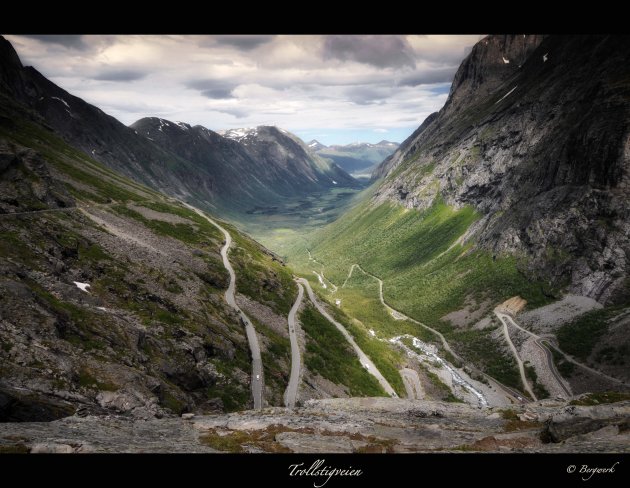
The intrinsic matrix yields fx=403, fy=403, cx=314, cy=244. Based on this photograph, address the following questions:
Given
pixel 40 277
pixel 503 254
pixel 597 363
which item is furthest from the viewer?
pixel 503 254

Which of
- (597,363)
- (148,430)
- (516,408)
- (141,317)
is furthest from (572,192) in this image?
(148,430)

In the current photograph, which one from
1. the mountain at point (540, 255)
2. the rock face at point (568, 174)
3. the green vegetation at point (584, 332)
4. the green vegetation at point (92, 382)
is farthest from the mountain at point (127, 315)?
the rock face at point (568, 174)

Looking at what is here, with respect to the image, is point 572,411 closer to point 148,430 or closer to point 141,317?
point 148,430

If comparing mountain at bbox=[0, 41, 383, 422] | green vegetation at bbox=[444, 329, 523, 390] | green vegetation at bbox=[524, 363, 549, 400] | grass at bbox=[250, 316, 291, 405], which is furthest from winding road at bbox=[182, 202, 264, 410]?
green vegetation at bbox=[444, 329, 523, 390]

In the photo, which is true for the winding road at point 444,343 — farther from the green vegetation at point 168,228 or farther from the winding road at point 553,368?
the green vegetation at point 168,228

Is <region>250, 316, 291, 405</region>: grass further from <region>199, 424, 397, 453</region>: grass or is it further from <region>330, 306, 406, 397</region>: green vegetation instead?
<region>199, 424, 397, 453</region>: grass

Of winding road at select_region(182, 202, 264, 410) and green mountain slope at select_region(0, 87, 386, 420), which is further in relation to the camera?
winding road at select_region(182, 202, 264, 410)

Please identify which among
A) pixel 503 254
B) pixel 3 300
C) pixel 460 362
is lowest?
pixel 460 362
